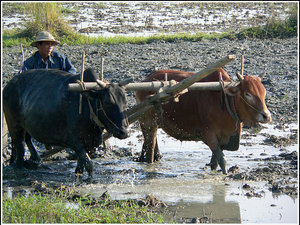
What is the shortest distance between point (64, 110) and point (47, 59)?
1715 millimetres

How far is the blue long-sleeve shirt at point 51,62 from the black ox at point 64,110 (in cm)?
85

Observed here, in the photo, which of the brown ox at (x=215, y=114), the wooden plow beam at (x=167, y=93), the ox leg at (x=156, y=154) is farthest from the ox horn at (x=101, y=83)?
the ox leg at (x=156, y=154)

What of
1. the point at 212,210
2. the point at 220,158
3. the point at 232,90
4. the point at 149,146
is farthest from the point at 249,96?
the point at 149,146

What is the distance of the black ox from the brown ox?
819 millimetres

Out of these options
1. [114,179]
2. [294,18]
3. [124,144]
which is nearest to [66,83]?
[114,179]

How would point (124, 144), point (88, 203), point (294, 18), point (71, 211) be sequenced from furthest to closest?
Result: point (294, 18) < point (124, 144) < point (88, 203) < point (71, 211)

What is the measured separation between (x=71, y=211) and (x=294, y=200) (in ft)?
8.62

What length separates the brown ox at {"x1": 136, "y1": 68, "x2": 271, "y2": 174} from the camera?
23.8 feet

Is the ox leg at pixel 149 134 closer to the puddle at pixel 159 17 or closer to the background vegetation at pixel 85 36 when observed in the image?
the background vegetation at pixel 85 36

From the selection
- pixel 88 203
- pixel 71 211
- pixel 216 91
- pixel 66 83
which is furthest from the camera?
pixel 216 91

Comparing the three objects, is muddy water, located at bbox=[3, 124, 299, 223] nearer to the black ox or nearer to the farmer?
the black ox

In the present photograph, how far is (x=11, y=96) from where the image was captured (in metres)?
7.71

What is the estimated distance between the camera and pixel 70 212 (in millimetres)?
5887

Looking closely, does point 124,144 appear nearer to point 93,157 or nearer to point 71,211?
point 93,157
